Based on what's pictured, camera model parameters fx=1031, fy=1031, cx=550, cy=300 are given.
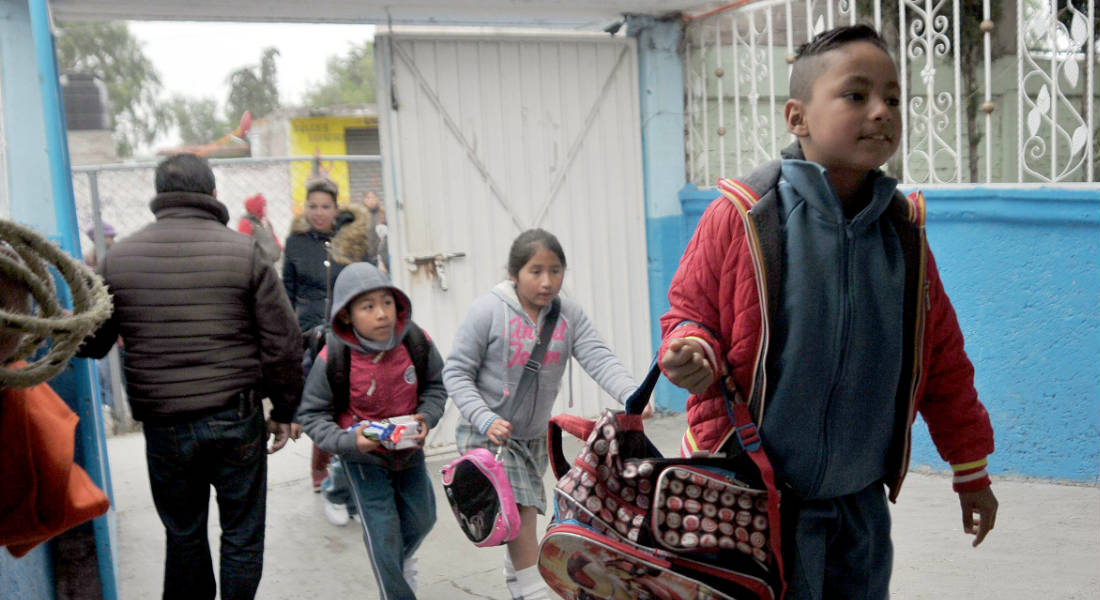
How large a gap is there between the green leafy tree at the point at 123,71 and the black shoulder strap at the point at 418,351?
41.7 meters

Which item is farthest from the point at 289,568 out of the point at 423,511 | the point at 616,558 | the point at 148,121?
the point at 148,121

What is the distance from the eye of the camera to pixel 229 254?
390cm

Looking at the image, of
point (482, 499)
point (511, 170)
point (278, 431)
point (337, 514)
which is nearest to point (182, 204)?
point (278, 431)

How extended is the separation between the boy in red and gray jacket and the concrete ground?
→ 1.98 metres

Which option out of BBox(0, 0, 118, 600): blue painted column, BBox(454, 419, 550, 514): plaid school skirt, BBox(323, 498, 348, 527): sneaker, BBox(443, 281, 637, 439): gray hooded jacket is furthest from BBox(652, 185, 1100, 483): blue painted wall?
BBox(0, 0, 118, 600): blue painted column

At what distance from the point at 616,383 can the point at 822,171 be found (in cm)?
191

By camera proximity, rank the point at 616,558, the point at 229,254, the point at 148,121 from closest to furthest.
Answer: the point at 616,558 → the point at 229,254 → the point at 148,121

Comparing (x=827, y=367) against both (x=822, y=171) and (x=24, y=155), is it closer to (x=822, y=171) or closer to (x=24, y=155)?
(x=822, y=171)

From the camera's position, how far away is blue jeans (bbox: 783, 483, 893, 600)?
2.28 meters

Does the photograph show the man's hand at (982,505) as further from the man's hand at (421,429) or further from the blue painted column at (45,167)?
the blue painted column at (45,167)

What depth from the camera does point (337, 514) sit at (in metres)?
5.60

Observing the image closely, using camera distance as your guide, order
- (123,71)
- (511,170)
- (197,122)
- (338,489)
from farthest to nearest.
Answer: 1. (197,122)
2. (123,71)
3. (511,170)
4. (338,489)

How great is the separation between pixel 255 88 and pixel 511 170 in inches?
1625

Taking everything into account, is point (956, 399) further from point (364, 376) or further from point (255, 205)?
point (255, 205)
